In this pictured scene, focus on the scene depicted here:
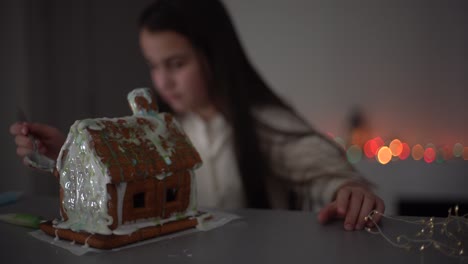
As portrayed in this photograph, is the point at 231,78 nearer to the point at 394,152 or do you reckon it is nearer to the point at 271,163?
the point at 271,163

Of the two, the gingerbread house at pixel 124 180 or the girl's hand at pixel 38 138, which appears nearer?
the gingerbread house at pixel 124 180

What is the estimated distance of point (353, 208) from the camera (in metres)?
0.94

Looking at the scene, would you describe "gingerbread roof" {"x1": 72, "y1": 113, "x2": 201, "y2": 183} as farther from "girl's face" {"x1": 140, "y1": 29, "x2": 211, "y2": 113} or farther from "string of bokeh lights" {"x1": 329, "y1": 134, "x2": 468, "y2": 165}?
"string of bokeh lights" {"x1": 329, "y1": 134, "x2": 468, "y2": 165}

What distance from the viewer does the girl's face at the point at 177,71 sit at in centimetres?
214

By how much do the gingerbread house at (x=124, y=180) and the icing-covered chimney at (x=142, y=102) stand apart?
14 millimetres

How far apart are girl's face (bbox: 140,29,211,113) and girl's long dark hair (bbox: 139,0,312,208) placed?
0.12 feet

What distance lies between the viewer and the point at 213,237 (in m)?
0.83

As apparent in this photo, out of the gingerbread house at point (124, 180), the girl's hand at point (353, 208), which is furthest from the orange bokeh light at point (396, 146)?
the gingerbread house at point (124, 180)

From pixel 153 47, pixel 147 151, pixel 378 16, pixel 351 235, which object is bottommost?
pixel 351 235

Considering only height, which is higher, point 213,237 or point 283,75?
point 283,75

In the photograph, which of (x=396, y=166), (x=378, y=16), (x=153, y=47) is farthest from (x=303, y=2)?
(x=396, y=166)

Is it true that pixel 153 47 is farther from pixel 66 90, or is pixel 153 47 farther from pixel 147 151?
pixel 147 151

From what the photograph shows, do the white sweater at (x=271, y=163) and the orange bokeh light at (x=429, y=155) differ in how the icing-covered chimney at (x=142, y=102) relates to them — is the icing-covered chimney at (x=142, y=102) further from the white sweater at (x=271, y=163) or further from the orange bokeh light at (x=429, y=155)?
the orange bokeh light at (x=429, y=155)

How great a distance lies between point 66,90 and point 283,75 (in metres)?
1.01
